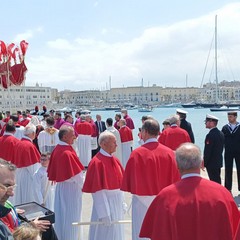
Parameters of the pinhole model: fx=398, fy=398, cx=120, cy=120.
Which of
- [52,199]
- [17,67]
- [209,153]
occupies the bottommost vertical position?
[52,199]

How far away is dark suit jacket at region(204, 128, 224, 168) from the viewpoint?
7.93 meters

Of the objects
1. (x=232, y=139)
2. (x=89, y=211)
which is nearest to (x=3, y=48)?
(x=89, y=211)

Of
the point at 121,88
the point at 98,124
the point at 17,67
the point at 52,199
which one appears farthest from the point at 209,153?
the point at 121,88

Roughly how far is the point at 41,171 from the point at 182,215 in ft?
11.9

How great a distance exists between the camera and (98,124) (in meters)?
14.4

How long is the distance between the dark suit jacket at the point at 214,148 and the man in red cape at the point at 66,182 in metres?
3.15

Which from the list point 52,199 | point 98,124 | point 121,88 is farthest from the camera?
point 121,88

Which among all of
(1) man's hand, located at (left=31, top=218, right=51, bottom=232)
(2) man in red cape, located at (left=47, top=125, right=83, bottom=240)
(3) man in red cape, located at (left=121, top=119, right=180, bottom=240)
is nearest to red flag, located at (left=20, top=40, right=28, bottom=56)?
(2) man in red cape, located at (left=47, top=125, right=83, bottom=240)

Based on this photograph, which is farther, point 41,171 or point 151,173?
point 41,171

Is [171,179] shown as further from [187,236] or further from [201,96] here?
[201,96]

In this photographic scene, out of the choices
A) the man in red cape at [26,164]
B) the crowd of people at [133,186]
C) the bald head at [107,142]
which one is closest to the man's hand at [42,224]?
the crowd of people at [133,186]

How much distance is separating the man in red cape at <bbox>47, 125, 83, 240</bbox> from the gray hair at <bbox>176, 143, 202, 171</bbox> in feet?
9.26

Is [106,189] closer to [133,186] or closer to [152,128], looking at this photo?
[133,186]

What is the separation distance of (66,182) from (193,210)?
128 inches
